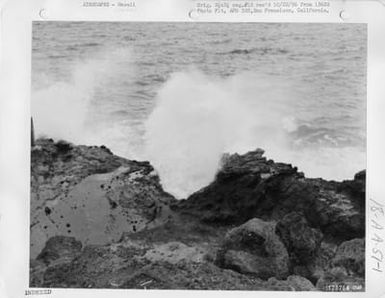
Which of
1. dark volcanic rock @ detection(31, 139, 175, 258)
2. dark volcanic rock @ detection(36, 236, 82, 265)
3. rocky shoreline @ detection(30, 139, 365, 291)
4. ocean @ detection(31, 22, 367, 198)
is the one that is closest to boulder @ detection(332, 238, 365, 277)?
rocky shoreline @ detection(30, 139, 365, 291)

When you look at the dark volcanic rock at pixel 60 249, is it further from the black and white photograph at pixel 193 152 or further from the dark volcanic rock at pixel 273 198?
the dark volcanic rock at pixel 273 198

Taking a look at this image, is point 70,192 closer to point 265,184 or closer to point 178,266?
point 178,266

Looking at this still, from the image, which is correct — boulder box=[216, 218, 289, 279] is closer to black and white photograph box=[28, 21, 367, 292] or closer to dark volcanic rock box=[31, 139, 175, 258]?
black and white photograph box=[28, 21, 367, 292]

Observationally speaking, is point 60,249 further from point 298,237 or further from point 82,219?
point 298,237

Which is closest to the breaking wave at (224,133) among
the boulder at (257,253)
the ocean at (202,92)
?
the ocean at (202,92)

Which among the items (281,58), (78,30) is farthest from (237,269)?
(78,30)
